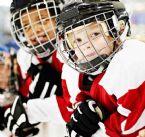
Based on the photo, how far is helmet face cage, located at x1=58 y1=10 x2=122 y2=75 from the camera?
0.85 metres

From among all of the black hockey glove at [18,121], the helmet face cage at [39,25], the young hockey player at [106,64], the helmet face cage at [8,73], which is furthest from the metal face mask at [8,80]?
the young hockey player at [106,64]

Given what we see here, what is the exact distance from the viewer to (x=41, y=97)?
1.20 metres

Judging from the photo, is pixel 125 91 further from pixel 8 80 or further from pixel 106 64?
pixel 8 80

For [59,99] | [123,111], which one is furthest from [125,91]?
[59,99]

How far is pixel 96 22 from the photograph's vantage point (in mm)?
851

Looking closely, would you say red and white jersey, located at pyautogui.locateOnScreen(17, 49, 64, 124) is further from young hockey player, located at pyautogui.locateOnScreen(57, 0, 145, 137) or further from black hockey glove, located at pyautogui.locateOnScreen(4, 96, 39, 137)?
young hockey player, located at pyautogui.locateOnScreen(57, 0, 145, 137)

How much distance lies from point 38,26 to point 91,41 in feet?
1.00

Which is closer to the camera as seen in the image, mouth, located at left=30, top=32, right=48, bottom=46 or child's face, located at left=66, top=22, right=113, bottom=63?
child's face, located at left=66, top=22, right=113, bottom=63

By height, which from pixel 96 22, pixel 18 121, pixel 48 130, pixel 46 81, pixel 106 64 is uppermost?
pixel 96 22

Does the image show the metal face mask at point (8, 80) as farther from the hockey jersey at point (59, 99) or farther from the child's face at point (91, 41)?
the child's face at point (91, 41)

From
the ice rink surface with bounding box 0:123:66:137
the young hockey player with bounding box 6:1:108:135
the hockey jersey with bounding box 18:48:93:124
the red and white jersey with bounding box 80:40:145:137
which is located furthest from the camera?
the ice rink surface with bounding box 0:123:66:137

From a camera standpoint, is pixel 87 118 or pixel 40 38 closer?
pixel 87 118

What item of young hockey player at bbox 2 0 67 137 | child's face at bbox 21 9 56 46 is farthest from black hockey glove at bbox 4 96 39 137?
child's face at bbox 21 9 56 46

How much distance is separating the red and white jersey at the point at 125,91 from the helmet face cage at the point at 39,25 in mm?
298
